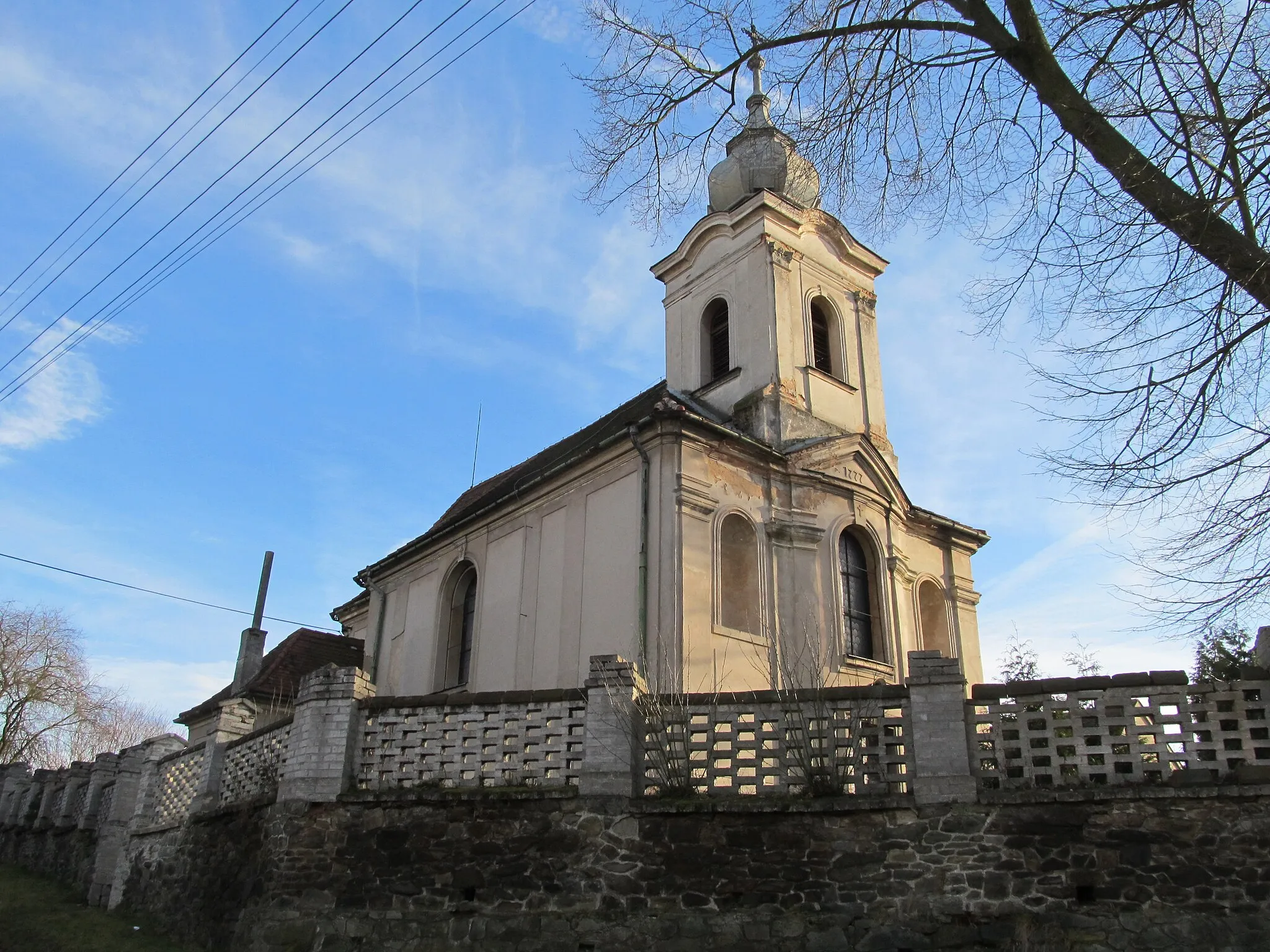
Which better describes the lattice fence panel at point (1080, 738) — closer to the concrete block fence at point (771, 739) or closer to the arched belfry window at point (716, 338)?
the concrete block fence at point (771, 739)

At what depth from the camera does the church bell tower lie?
21.3 metres

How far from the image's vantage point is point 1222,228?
8586mm

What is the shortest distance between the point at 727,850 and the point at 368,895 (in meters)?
3.99

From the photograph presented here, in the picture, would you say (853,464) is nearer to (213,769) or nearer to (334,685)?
(334,685)

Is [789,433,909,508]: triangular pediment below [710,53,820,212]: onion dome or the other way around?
below

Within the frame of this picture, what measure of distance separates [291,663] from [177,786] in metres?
8.66

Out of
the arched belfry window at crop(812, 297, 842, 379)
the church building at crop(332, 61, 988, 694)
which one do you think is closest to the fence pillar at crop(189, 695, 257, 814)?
the church building at crop(332, 61, 988, 694)

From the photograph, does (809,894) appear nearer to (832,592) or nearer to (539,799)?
(539,799)

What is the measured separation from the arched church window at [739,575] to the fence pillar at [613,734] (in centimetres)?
572

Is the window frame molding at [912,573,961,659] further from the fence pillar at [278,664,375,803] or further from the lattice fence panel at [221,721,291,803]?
the lattice fence panel at [221,721,291,803]

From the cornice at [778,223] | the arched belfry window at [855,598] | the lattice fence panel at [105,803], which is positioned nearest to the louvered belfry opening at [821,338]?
the cornice at [778,223]

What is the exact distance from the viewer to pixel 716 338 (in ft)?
76.2

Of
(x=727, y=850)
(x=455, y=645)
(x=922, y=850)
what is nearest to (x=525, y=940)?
(x=727, y=850)

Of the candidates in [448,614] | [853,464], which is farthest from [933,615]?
[448,614]
